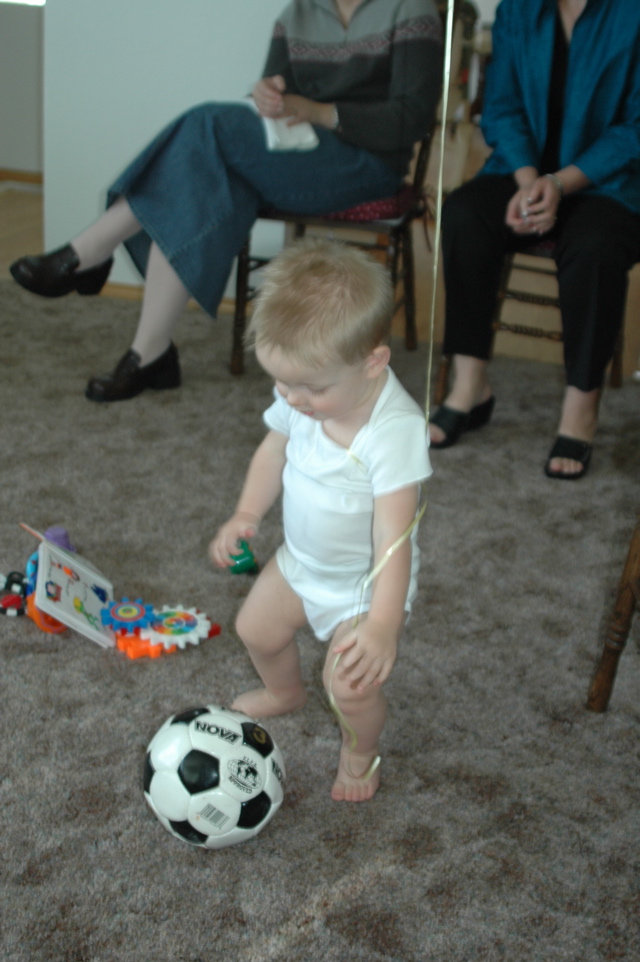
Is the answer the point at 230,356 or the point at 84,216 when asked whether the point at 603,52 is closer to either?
the point at 230,356

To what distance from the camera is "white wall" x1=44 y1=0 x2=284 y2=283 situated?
230cm

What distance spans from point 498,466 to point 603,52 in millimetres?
832

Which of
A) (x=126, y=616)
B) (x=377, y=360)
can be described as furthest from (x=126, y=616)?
(x=377, y=360)

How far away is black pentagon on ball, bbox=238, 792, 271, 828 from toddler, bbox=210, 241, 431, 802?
11cm

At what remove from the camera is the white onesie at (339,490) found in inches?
34.1

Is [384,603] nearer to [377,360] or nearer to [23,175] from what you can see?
[377,360]

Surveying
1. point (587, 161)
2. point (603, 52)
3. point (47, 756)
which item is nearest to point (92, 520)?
point (47, 756)

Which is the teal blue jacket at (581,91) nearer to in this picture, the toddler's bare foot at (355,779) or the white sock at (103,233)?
the white sock at (103,233)

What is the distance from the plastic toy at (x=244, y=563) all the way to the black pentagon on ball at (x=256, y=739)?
45 cm

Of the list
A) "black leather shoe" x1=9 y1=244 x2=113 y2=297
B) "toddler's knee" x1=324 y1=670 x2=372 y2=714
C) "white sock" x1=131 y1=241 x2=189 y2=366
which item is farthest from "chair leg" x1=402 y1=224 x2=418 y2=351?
"toddler's knee" x1=324 y1=670 x2=372 y2=714

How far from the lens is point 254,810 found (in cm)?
87

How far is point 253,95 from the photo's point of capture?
1.86 m

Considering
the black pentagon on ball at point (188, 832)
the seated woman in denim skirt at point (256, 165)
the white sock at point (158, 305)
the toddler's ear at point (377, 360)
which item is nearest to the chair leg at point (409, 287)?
the seated woman in denim skirt at point (256, 165)

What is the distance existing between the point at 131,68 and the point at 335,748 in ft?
6.69
